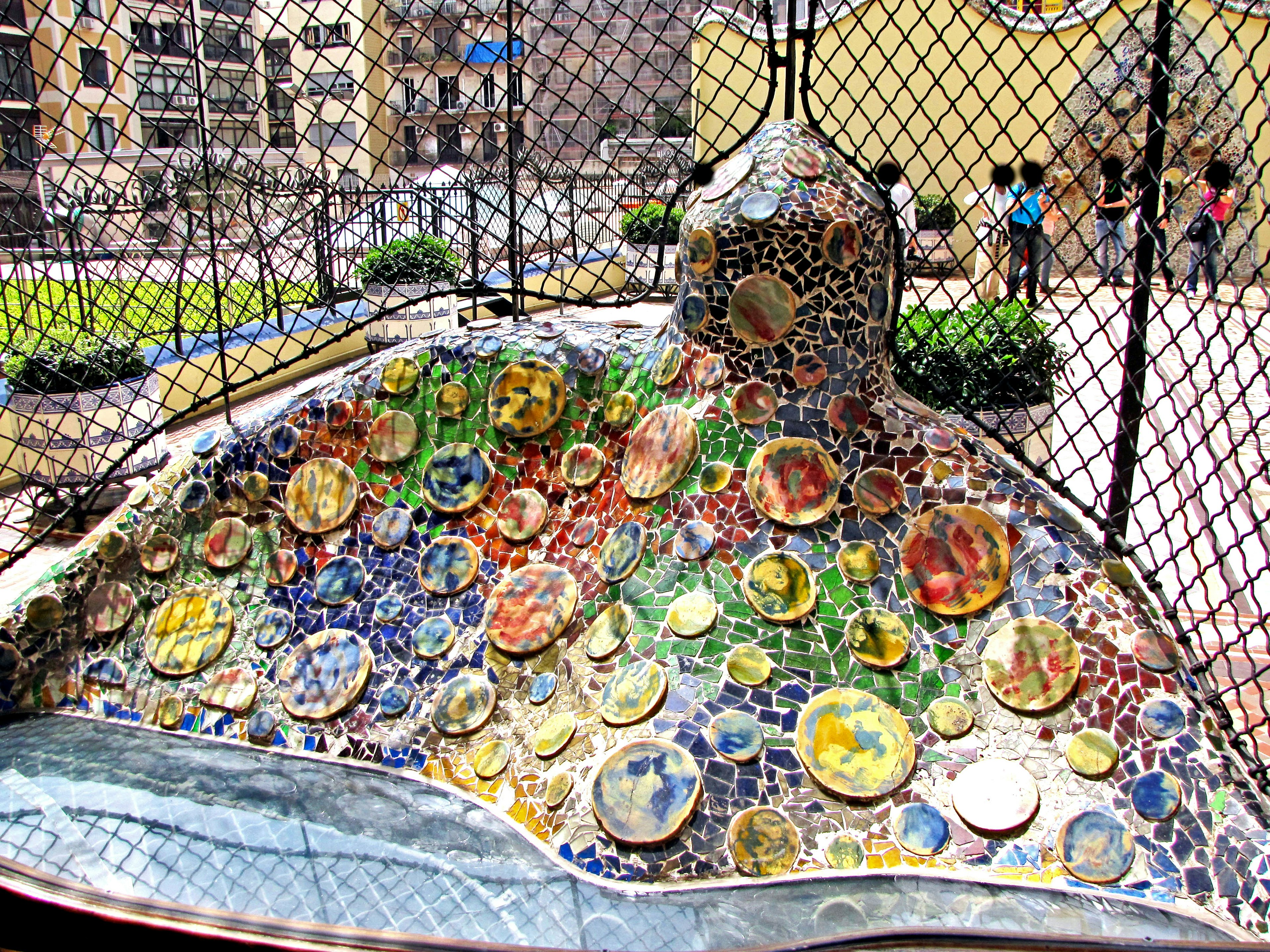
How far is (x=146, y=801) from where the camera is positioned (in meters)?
2.28

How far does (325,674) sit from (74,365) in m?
3.74

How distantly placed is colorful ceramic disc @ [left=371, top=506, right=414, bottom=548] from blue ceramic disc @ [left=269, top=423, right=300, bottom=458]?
0.33 m

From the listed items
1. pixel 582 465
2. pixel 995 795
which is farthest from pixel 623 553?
pixel 995 795

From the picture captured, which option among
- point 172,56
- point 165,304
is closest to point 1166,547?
point 165,304

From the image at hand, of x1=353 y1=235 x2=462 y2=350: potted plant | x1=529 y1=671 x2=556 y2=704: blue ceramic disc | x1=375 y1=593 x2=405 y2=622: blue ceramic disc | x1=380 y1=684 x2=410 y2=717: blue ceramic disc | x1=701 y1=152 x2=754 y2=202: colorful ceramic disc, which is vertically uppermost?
x1=353 y1=235 x2=462 y2=350: potted plant

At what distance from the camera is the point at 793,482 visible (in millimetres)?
2287

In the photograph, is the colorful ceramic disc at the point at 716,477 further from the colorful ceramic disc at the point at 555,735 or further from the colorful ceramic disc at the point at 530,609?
the colorful ceramic disc at the point at 555,735

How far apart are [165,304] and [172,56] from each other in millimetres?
27730

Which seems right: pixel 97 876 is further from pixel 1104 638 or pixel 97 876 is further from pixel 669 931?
pixel 1104 638

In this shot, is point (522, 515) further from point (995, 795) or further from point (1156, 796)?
point (1156, 796)

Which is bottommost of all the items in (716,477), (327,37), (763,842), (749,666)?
(763,842)

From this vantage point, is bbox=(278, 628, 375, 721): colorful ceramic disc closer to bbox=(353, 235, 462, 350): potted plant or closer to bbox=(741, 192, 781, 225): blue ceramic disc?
bbox=(741, 192, 781, 225): blue ceramic disc

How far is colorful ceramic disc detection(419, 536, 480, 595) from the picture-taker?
8.57 ft

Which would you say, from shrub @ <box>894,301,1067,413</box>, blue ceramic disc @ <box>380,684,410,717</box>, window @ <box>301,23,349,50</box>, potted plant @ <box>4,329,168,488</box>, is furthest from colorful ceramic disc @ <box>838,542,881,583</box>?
potted plant @ <box>4,329,168,488</box>
